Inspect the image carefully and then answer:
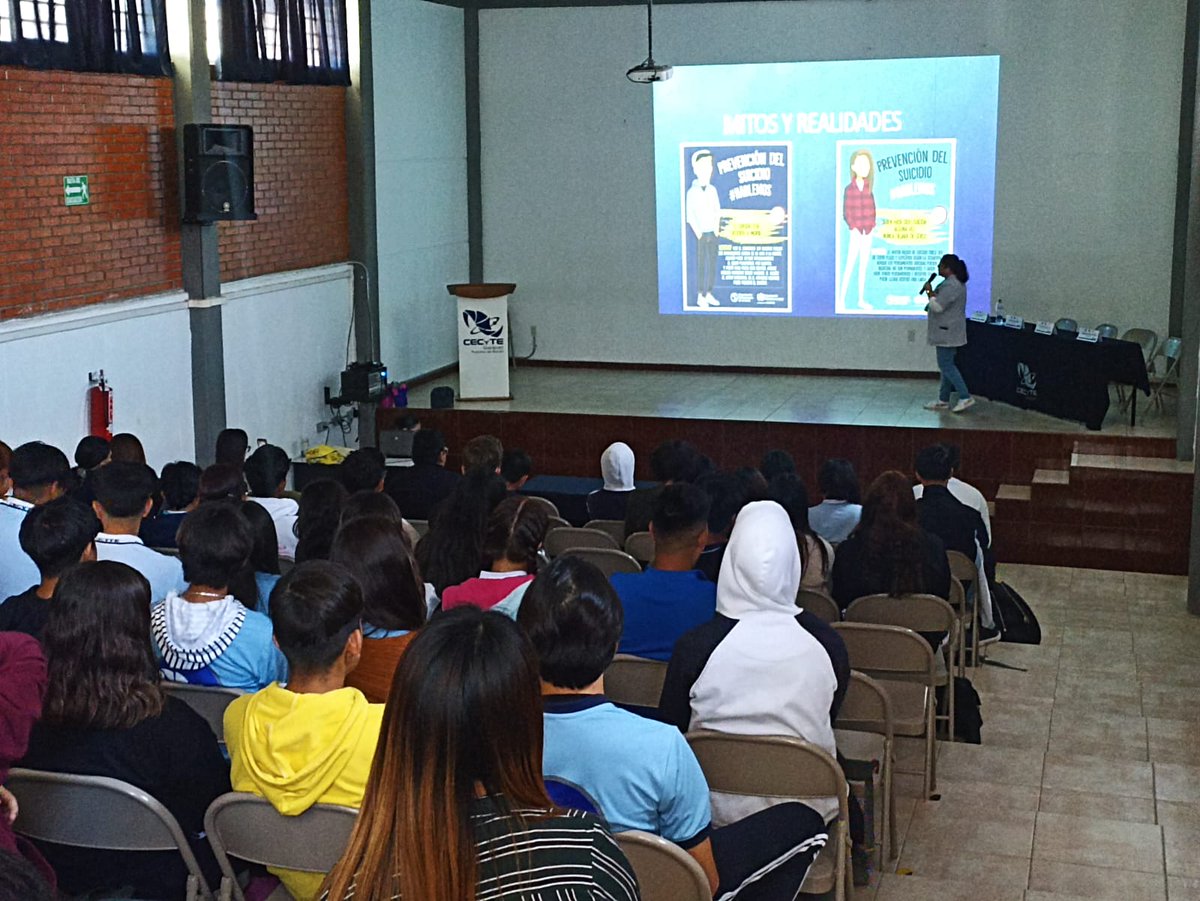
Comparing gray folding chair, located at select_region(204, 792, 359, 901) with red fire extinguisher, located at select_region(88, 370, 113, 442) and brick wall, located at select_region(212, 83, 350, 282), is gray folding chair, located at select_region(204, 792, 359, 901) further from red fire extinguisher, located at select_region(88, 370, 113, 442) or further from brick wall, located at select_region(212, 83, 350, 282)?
brick wall, located at select_region(212, 83, 350, 282)

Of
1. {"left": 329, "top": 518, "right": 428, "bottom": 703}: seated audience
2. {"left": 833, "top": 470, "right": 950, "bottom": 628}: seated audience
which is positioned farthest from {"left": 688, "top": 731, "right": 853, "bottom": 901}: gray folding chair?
{"left": 833, "top": 470, "right": 950, "bottom": 628}: seated audience

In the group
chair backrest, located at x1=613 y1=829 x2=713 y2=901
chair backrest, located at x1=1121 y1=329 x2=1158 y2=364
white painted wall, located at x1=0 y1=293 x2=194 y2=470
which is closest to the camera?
chair backrest, located at x1=613 y1=829 x2=713 y2=901

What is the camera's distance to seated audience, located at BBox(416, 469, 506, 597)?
470 centimetres

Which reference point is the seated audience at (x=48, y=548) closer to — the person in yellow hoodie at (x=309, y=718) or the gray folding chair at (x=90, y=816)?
the gray folding chair at (x=90, y=816)

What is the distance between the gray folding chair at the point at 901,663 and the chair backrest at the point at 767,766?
1.25m

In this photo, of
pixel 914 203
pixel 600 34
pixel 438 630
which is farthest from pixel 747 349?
pixel 438 630

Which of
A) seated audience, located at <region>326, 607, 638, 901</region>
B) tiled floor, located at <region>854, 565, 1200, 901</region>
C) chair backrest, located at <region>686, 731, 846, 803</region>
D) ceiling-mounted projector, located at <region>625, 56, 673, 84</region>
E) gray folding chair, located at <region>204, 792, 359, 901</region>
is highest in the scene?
ceiling-mounted projector, located at <region>625, 56, 673, 84</region>

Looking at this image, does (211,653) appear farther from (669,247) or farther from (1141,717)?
(669,247)

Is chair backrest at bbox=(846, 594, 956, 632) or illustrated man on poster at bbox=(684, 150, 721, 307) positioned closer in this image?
chair backrest at bbox=(846, 594, 956, 632)

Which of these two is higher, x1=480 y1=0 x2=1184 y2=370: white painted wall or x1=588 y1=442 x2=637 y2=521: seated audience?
x1=480 y1=0 x2=1184 y2=370: white painted wall

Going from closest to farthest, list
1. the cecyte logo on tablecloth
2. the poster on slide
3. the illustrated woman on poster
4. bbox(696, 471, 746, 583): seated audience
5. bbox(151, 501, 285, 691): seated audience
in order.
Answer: bbox(151, 501, 285, 691): seated audience
bbox(696, 471, 746, 583): seated audience
the cecyte logo on tablecloth
the illustrated woman on poster
the poster on slide

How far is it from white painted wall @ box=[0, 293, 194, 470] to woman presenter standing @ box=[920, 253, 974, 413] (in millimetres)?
5633

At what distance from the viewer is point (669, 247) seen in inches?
513

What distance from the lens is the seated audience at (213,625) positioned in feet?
11.8
